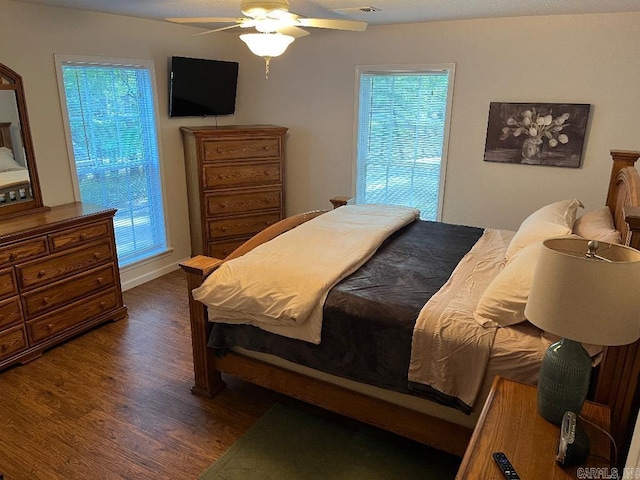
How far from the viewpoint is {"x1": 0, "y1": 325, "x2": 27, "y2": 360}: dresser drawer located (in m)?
2.97

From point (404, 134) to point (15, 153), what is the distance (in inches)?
129

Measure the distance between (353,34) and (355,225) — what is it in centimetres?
222

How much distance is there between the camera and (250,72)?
16.6 ft

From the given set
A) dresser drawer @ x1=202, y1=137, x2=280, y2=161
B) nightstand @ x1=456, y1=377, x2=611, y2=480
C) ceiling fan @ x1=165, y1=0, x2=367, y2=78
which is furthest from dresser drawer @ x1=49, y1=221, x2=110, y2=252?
nightstand @ x1=456, y1=377, x2=611, y2=480

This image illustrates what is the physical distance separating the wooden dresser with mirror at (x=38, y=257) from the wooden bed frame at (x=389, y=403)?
1.26m

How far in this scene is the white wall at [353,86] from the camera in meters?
3.52

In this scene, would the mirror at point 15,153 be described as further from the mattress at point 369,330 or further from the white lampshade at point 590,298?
the white lampshade at point 590,298

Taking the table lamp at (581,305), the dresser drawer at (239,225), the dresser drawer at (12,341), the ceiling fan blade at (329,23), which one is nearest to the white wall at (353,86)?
the dresser drawer at (239,225)

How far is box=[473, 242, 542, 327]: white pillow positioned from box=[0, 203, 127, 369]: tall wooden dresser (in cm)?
279

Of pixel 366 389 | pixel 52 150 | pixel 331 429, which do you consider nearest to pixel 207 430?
pixel 331 429

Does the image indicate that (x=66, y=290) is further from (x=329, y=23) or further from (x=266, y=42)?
(x=329, y=23)

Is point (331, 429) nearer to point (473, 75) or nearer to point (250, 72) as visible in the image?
point (473, 75)

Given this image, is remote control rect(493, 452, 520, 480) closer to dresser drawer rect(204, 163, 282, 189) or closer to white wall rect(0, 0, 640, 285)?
white wall rect(0, 0, 640, 285)

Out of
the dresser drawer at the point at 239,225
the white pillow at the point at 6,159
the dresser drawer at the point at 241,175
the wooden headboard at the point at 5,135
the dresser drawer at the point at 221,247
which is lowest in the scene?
the dresser drawer at the point at 221,247
